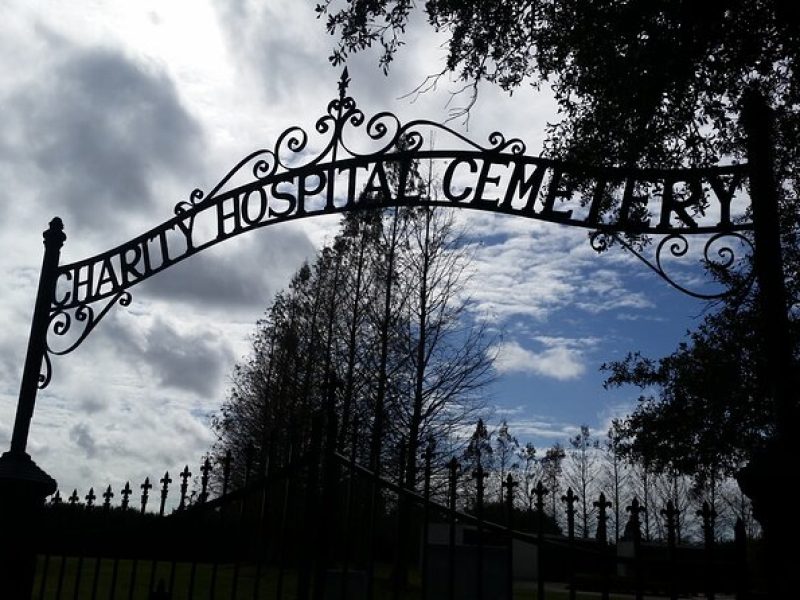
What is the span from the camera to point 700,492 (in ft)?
49.9

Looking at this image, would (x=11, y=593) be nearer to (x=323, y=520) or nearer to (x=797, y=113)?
(x=323, y=520)

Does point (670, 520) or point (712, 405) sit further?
point (712, 405)

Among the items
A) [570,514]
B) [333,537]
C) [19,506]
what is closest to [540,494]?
[570,514]

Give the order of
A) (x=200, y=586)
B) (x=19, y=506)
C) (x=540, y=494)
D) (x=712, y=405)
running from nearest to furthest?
(x=540, y=494), (x=19, y=506), (x=712, y=405), (x=200, y=586)

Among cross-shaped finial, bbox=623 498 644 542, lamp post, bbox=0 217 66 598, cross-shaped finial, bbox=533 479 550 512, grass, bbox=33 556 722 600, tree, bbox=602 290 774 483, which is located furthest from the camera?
grass, bbox=33 556 722 600

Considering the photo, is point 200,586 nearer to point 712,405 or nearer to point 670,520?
point 712,405

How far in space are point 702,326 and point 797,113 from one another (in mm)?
5726

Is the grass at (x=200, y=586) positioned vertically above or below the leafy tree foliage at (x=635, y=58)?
below

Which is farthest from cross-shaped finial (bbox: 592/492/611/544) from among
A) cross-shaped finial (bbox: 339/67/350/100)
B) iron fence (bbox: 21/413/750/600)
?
cross-shaped finial (bbox: 339/67/350/100)

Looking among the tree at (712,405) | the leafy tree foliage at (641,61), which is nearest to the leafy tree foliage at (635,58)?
the leafy tree foliage at (641,61)

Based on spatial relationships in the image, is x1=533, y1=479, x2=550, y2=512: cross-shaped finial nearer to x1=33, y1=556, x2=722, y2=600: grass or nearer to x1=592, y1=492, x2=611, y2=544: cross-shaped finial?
x1=592, y1=492, x2=611, y2=544: cross-shaped finial

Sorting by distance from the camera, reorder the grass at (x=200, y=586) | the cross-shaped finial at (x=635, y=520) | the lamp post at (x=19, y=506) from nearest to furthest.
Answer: the cross-shaped finial at (x=635, y=520) < the lamp post at (x=19, y=506) < the grass at (x=200, y=586)

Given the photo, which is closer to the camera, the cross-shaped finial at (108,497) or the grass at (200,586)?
the cross-shaped finial at (108,497)

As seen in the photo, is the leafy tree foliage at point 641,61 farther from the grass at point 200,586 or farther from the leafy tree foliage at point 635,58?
the grass at point 200,586
